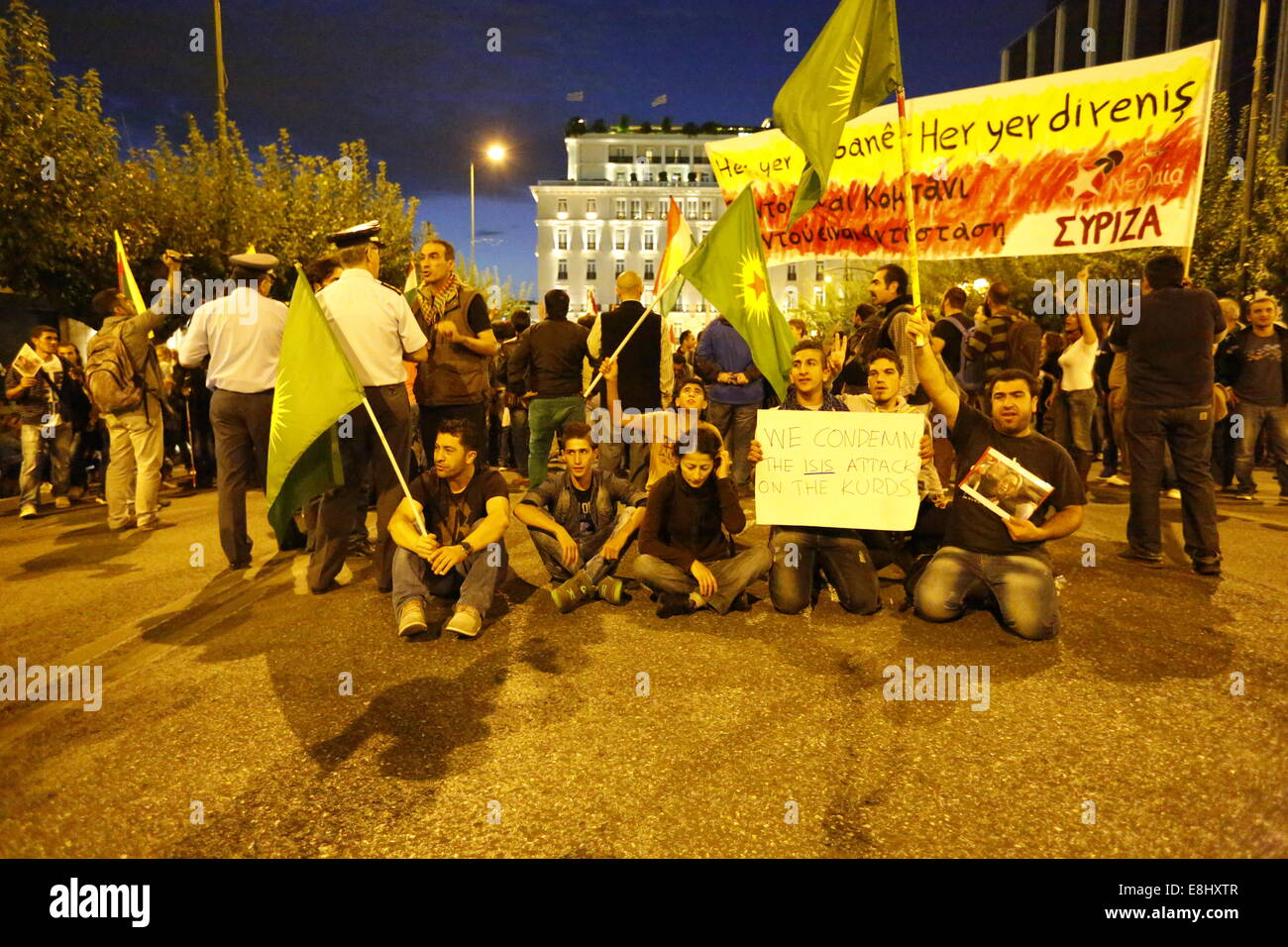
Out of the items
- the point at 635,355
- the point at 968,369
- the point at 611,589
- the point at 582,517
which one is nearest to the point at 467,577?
the point at 611,589

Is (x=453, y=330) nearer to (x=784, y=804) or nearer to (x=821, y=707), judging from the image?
(x=821, y=707)

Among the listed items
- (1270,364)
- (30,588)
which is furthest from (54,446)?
(1270,364)

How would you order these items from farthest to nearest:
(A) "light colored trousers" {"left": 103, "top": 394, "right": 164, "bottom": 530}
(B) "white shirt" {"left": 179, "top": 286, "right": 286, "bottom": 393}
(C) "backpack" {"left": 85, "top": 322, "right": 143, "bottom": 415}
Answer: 1. (A) "light colored trousers" {"left": 103, "top": 394, "right": 164, "bottom": 530}
2. (C) "backpack" {"left": 85, "top": 322, "right": 143, "bottom": 415}
3. (B) "white shirt" {"left": 179, "top": 286, "right": 286, "bottom": 393}

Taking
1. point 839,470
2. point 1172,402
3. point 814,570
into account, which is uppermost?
point 1172,402

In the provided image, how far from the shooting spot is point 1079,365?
29.6 ft

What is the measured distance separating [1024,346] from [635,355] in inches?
149

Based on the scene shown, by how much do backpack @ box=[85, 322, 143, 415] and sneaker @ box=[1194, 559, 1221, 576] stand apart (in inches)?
339

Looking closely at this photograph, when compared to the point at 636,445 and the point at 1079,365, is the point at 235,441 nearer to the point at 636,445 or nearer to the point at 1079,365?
the point at 636,445

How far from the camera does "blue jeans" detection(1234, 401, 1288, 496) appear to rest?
8.71m

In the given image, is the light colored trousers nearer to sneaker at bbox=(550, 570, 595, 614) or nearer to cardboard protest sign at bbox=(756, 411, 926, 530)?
sneaker at bbox=(550, 570, 595, 614)

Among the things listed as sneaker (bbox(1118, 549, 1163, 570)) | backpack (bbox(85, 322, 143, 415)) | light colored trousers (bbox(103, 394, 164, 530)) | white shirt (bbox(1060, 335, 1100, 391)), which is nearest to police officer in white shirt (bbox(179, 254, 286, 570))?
backpack (bbox(85, 322, 143, 415))

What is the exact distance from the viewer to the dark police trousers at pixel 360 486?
5332 millimetres

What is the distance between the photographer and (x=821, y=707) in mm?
3582

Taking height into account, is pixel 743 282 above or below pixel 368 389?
above
